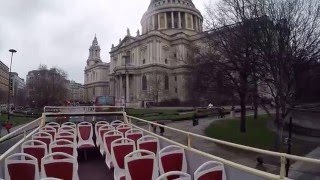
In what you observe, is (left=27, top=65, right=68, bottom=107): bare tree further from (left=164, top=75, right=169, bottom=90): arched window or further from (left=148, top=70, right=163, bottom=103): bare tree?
(left=164, top=75, right=169, bottom=90): arched window

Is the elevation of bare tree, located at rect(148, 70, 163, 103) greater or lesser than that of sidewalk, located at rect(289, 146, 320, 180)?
greater

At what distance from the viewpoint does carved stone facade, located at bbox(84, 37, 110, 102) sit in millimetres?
147750

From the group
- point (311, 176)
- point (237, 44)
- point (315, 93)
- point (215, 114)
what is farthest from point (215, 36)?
point (215, 114)

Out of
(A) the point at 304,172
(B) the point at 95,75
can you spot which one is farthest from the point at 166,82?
(A) the point at 304,172

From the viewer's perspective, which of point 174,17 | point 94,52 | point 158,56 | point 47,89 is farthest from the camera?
point 94,52

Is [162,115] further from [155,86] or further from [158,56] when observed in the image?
[158,56]

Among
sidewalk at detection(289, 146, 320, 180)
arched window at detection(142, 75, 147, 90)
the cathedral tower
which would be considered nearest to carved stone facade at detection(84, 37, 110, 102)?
the cathedral tower

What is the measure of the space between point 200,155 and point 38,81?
293 feet

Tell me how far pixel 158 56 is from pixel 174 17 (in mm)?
18832

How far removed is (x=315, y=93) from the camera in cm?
3834

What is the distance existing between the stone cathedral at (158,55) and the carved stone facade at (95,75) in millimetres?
28324

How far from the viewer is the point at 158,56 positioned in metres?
103

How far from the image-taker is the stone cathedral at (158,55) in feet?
327

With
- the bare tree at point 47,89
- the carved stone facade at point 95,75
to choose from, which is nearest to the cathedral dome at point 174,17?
the bare tree at point 47,89
